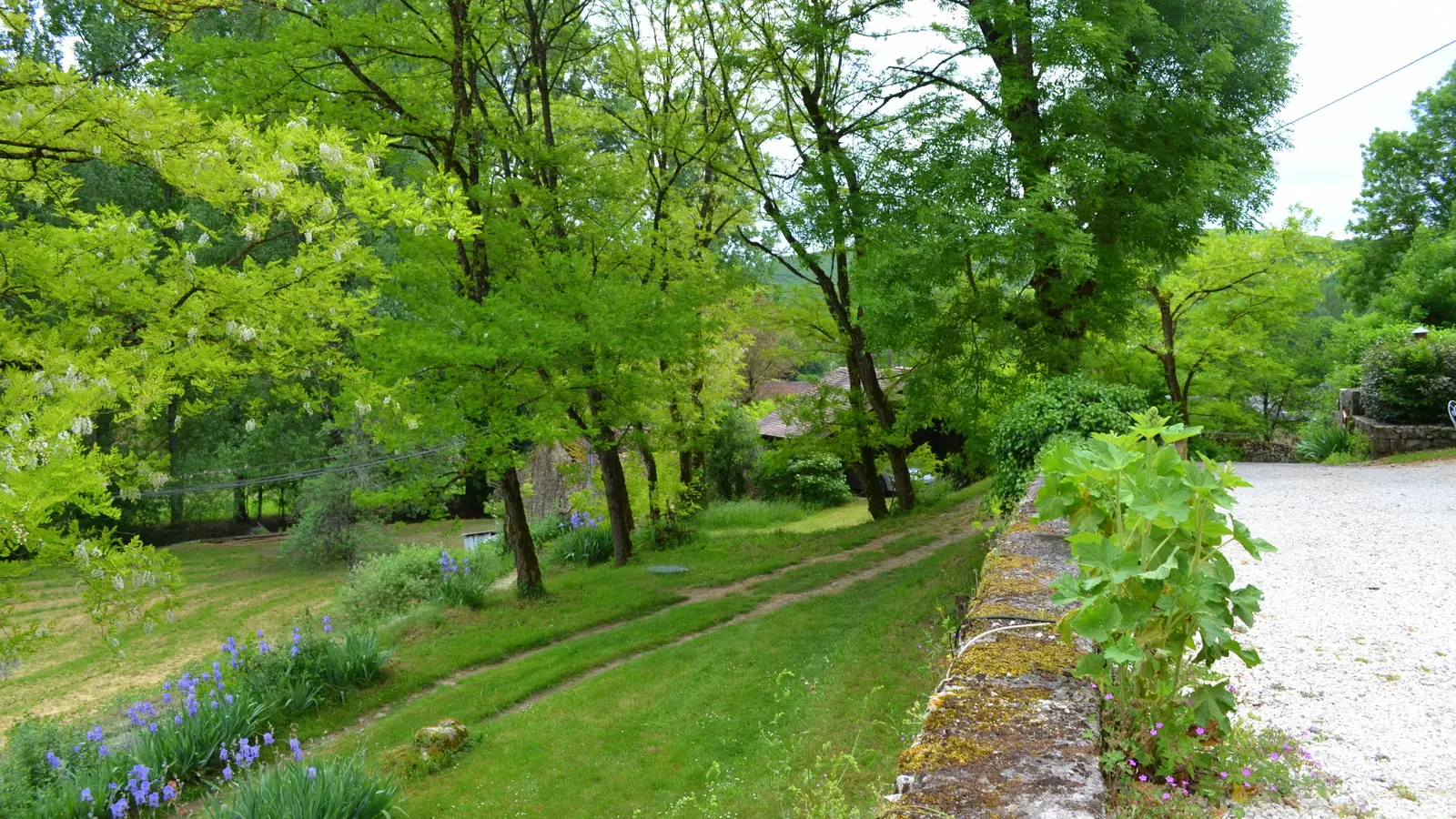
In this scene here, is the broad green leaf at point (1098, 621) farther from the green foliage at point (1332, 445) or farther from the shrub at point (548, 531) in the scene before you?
the green foliage at point (1332, 445)

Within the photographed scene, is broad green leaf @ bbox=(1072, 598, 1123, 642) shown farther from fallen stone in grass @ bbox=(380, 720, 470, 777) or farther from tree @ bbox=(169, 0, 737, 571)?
tree @ bbox=(169, 0, 737, 571)

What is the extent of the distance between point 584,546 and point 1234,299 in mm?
13989

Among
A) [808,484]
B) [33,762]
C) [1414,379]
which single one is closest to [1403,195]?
[1414,379]

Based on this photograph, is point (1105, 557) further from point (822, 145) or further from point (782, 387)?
point (782, 387)

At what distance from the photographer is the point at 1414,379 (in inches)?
566

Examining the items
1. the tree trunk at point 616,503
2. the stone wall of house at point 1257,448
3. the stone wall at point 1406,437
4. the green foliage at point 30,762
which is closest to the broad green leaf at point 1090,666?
the green foliage at point 30,762

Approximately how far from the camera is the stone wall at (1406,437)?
13.7 meters

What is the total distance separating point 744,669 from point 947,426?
4.96 metres

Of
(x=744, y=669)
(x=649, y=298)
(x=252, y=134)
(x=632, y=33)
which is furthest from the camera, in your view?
(x=632, y=33)

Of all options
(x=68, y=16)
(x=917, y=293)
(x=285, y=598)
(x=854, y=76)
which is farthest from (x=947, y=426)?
(x=68, y=16)

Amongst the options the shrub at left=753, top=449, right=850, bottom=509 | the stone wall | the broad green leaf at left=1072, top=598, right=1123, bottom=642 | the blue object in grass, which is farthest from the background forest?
the shrub at left=753, top=449, right=850, bottom=509

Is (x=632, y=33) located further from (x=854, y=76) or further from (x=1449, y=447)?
(x=1449, y=447)

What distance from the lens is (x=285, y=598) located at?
1923 cm

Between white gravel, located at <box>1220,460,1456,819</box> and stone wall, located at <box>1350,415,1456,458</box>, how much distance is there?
6460mm
